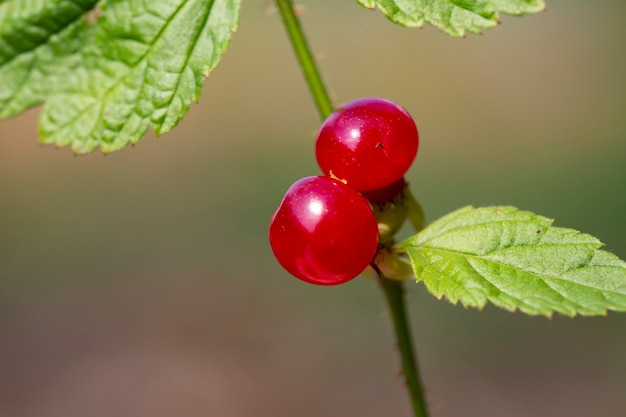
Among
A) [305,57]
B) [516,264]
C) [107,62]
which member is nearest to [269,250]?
[107,62]

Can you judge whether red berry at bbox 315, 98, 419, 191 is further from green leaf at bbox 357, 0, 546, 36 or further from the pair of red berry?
green leaf at bbox 357, 0, 546, 36

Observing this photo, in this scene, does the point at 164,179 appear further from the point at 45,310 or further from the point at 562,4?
the point at 562,4

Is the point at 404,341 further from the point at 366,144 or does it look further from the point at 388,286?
the point at 366,144

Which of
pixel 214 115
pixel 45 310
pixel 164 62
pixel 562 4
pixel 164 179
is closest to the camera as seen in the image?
pixel 164 62

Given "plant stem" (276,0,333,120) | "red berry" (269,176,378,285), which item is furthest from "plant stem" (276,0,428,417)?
"red berry" (269,176,378,285)

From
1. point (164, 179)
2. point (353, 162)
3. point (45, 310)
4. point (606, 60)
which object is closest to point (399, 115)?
point (353, 162)

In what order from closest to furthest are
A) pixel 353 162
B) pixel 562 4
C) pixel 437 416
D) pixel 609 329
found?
pixel 353 162 < pixel 437 416 < pixel 609 329 < pixel 562 4

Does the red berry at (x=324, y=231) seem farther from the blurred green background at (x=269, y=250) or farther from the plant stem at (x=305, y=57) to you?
the blurred green background at (x=269, y=250)
